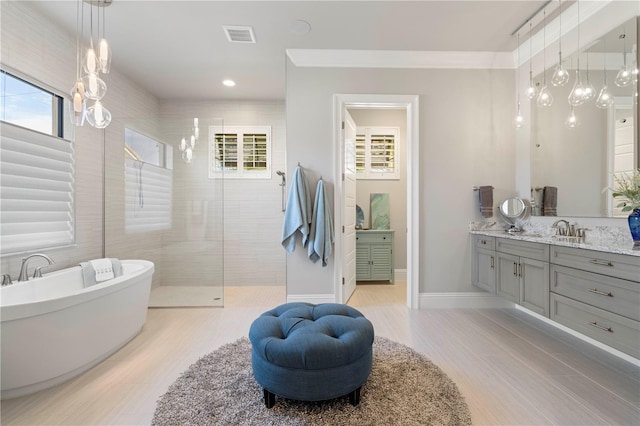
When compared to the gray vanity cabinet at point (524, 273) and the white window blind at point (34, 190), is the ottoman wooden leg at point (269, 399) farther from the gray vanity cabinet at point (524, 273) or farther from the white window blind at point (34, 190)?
the white window blind at point (34, 190)

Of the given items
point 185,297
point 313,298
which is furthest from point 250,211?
point 313,298

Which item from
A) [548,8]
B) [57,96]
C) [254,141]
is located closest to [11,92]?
[57,96]

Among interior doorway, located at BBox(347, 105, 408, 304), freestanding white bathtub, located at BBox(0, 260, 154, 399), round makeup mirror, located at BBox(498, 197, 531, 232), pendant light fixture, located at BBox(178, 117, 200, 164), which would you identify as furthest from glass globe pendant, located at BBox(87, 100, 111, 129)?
round makeup mirror, located at BBox(498, 197, 531, 232)

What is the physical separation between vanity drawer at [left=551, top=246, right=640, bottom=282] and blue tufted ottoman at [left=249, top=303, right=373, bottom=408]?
160 cm

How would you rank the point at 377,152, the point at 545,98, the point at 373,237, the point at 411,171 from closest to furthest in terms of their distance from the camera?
the point at 545,98, the point at 411,171, the point at 373,237, the point at 377,152

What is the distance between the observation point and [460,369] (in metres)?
1.98

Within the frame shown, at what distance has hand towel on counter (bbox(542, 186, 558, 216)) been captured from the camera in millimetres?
2764

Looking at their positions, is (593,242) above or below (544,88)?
below

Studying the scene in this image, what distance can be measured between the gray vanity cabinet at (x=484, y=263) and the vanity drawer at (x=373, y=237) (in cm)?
126

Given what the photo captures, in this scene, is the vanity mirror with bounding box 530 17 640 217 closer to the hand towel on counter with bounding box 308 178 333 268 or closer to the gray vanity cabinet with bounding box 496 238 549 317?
the gray vanity cabinet with bounding box 496 238 549 317

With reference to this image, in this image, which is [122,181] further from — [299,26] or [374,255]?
[374,255]

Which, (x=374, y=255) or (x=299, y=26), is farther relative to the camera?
(x=374, y=255)

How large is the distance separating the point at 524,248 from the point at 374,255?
79.5 inches

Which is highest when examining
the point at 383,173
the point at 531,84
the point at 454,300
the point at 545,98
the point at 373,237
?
the point at 531,84
